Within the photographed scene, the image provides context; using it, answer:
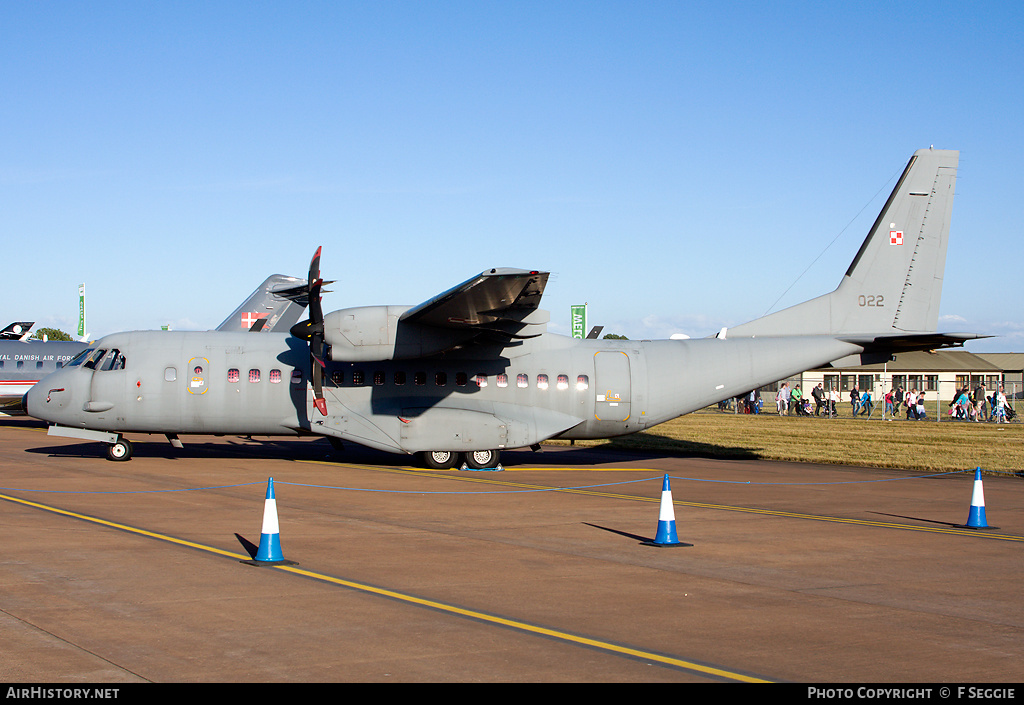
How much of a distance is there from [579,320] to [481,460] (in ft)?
107

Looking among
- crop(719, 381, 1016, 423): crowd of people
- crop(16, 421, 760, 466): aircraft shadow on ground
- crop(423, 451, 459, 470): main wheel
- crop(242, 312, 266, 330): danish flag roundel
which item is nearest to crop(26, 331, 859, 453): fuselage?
crop(423, 451, 459, 470): main wheel

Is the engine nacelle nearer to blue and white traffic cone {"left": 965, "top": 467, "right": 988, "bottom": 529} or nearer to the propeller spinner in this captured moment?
the propeller spinner

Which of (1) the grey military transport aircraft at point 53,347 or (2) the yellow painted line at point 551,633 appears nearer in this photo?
(2) the yellow painted line at point 551,633

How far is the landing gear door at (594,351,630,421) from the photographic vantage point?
2197 cm

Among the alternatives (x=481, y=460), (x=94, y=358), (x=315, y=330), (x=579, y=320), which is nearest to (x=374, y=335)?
(x=315, y=330)

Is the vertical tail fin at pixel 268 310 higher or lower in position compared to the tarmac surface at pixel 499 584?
higher

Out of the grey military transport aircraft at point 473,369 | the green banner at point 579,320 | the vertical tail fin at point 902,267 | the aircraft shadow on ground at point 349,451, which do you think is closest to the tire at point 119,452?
the grey military transport aircraft at point 473,369

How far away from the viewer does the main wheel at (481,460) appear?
21797 mm

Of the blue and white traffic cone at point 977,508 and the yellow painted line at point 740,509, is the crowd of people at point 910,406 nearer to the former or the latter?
the yellow painted line at point 740,509

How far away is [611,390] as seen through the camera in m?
22.0

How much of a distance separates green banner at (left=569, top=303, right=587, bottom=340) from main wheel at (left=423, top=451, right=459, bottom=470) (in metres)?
31.6

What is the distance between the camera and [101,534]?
1170 centimetres

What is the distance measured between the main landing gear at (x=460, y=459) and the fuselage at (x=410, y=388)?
79cm
